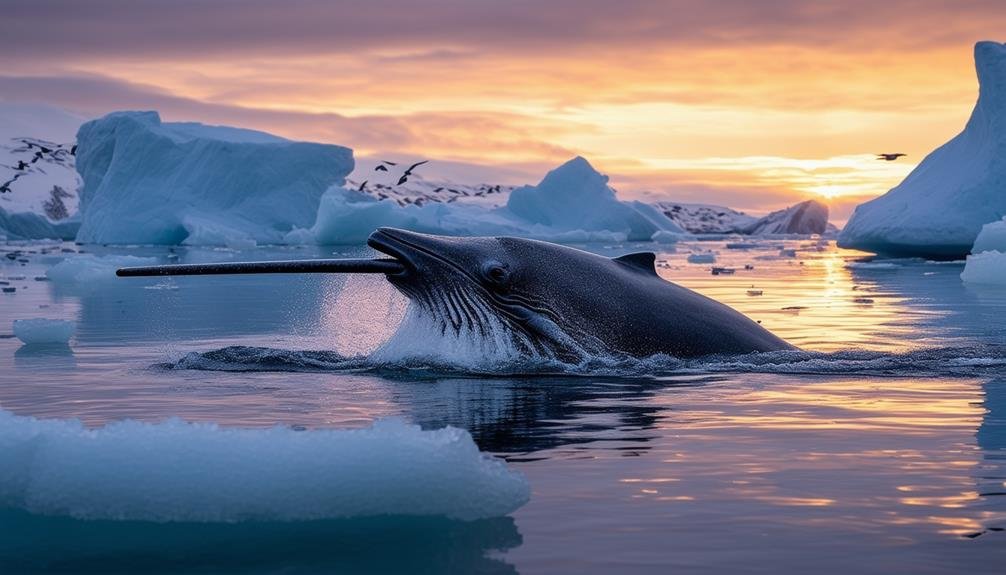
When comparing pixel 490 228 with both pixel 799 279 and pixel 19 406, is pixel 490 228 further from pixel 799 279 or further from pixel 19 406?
pixel 19 406

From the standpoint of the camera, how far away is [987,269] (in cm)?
3094

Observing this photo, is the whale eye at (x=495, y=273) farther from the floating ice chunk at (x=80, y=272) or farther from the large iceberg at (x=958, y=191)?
→ the large iceberg at (x=958, y=191)

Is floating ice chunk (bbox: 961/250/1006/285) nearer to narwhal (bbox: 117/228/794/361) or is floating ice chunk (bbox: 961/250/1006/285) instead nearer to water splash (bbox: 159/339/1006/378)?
water splash (bbox: 159/339/1006/378)

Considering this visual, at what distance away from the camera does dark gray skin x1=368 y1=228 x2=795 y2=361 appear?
36.3 feet

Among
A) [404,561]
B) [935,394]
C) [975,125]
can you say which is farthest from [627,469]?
[975,125]

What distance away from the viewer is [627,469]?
6812mm

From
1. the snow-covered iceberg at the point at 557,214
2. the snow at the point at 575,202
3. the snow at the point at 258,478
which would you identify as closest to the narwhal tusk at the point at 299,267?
the snow at the point at 258,478

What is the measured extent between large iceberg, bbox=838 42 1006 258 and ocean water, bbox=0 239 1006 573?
27.1 meters

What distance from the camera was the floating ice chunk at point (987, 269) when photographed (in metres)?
30.5

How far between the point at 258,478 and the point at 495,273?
5705mm

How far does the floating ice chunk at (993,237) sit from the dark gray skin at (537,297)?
28609mm

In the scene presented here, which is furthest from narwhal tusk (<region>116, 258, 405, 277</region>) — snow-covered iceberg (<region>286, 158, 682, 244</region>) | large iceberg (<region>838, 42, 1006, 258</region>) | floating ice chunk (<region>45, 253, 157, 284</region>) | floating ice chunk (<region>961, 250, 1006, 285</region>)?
snow-covered iceberg (<region>286, 158, 682, 244</region>)

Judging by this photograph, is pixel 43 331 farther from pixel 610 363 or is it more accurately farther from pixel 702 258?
pixel 702 258

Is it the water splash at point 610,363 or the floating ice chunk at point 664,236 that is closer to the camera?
the water splash at point 610,363
